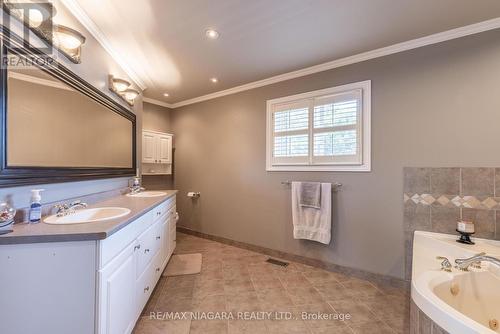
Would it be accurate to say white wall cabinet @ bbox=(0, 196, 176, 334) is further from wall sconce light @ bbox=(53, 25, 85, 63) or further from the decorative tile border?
the decorative tile border

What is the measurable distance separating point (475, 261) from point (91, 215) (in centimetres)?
264

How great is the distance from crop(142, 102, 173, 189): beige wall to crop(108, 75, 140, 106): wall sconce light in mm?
1212

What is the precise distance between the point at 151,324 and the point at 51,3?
2.45 m

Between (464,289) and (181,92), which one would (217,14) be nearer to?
(181,92)

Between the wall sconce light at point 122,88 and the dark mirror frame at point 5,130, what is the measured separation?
0.14 meters

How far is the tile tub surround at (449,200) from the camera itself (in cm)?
185

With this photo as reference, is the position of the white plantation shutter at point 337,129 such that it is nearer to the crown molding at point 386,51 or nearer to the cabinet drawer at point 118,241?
the crown molding at point 386,51

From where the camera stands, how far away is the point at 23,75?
1.29m

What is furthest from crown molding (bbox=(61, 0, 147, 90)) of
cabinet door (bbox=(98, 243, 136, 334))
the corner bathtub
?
the corner bathtub

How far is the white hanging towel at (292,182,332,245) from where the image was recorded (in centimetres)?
255

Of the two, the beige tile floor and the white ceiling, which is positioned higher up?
the white ceiling

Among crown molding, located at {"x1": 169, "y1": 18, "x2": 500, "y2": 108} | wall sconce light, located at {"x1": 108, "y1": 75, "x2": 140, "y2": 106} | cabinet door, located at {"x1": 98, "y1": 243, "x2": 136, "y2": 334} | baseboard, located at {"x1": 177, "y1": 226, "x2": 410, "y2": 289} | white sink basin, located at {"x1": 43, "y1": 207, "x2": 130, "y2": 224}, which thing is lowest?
baseboard, located at {"x1": 177, "y1": 226, "x2": 410, "y2": 289}

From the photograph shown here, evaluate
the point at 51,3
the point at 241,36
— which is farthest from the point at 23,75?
the point at 241,36

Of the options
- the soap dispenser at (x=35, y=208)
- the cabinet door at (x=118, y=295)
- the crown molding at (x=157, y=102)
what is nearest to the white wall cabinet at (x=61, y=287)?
the cabinet door at (x=118, y=295)
